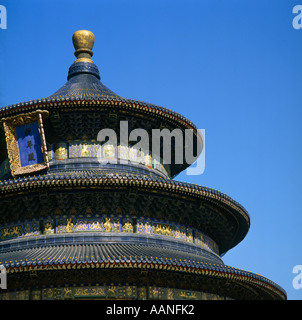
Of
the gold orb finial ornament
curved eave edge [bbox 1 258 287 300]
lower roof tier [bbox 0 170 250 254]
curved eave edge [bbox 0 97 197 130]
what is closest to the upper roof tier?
curved eave edge [bbox 0 97 197 130]

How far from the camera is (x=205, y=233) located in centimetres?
2659

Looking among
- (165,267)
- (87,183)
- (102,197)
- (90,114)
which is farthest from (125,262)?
(90,114)

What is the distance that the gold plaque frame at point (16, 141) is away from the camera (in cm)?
2489

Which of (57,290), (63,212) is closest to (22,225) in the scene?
(63,212)

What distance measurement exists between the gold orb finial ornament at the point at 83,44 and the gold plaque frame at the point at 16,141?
25.0 feet

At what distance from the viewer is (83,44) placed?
105ft

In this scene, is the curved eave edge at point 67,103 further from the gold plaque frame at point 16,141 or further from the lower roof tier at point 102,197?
the lower roof tier at point 102,197

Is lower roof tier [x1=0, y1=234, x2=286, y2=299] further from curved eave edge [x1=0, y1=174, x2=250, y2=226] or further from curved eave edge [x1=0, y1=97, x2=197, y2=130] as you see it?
curved eave edge [x1=0, y1=97, x2=197, y2=130]

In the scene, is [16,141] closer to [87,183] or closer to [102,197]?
[87,183]

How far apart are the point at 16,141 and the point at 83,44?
860cm

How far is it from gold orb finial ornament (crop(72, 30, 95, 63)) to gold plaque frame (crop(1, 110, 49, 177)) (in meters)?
7.61

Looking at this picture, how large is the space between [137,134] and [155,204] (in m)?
4.03

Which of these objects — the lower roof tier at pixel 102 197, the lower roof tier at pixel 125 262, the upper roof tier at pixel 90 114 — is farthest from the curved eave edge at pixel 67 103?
the lower roof tier at pixel 125 262
